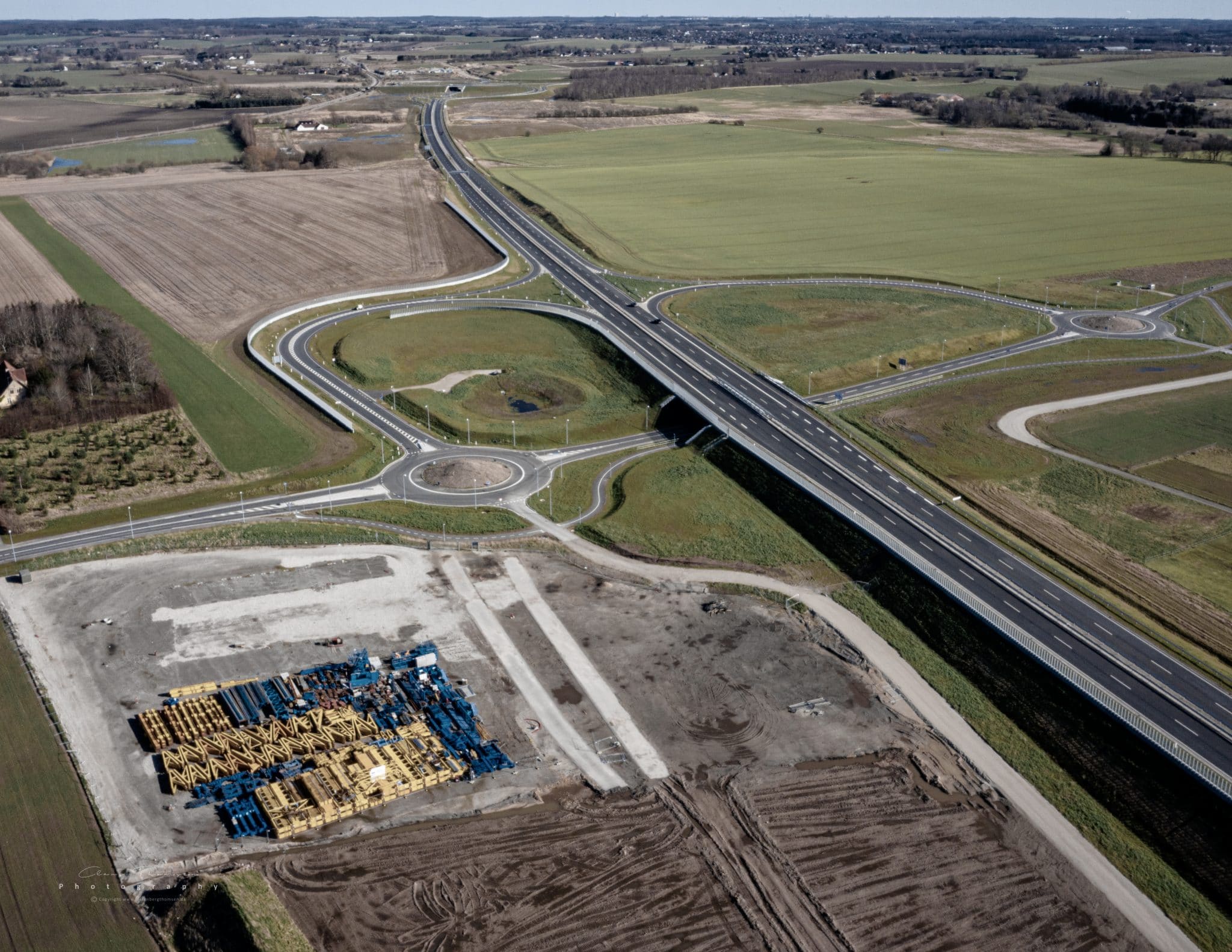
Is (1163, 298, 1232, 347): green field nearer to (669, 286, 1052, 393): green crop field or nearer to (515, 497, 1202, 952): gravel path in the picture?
(669, 286, 1052, 393): green crop field

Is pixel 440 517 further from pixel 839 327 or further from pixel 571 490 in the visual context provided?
pixel 839 327

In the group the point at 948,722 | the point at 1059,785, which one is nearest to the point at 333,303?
the point at 948,722

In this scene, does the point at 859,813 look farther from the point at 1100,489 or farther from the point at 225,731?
the point at 1100,489

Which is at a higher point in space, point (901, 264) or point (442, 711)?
point (901, 264)

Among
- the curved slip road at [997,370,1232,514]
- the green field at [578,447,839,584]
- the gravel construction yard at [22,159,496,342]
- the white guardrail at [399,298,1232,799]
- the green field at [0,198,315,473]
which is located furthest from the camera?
the gravel construction yard at [22,159,496,342]

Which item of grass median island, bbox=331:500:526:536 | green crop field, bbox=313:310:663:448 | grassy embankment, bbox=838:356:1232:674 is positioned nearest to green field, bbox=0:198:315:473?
green crop field, bbox=313:310:663:448

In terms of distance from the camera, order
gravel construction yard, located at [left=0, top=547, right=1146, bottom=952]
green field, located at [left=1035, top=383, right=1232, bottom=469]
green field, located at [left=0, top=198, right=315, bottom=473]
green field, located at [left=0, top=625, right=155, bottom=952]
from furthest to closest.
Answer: green field, located at [left=0, top=198, right=315, bottom=473]
green field, located at [left=1035, top=383, right=1232, bottom=469]
gravel construction yard, located at [left=0, top=547, right=1146, bottom=952]
green field, located at [left=0, top=625, right=155, bottom=952]

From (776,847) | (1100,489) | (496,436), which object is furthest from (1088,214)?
(776,847)

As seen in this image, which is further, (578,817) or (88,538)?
(88,538)
